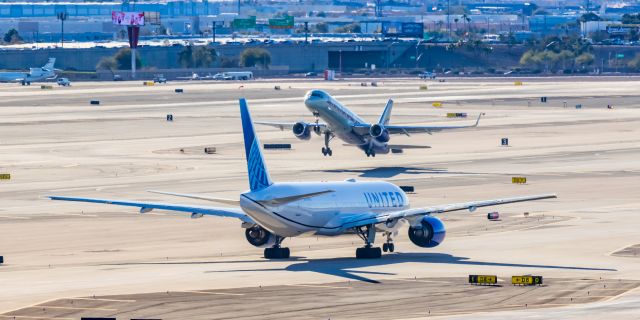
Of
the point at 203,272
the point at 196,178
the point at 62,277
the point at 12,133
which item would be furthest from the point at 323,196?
the point at 12,133

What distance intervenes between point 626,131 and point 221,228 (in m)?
90.6

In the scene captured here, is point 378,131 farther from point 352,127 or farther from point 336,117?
point 336,117

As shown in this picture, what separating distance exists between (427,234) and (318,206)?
5459 millimetres

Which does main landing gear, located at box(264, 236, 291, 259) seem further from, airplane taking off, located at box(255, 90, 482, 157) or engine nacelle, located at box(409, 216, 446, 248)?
airplane taking off, located at box(255, 90, 482, 157)

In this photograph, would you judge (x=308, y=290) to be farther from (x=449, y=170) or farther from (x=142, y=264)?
(x=449, y=170)

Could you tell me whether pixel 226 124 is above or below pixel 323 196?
below

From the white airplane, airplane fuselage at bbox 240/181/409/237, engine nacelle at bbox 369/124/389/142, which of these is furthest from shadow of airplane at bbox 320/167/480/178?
the white airplane

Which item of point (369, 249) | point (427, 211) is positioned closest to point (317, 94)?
point (369, 249)

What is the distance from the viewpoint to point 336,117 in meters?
116

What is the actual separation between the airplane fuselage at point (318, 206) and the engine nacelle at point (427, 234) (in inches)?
43.3

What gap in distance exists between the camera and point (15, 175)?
110m

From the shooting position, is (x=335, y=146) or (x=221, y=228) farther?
(x=335, y=146)

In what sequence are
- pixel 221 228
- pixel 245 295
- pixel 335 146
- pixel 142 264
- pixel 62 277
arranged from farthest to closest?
1. pixel 335 146
2. pixel 221 228
3. pixel 142 264
4. pixel 62 277
5. pixel 245 295

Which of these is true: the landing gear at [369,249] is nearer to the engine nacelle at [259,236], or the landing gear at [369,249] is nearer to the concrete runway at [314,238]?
the concrete runway at [314,238]
